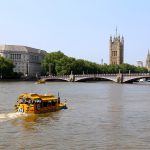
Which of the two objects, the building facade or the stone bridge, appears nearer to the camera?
the stone bridge

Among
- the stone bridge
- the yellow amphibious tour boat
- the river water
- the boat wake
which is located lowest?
the river water

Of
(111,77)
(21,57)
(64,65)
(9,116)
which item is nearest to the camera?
(9,116)

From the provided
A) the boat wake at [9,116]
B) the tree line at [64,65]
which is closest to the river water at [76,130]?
the boat wake at [9,116]

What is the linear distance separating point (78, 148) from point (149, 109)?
1941 cm

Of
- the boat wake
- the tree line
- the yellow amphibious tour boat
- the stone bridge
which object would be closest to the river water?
the boat wake

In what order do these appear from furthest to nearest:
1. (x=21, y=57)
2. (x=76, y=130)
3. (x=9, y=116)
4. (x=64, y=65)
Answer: (x=21, y=57)
(x=64, y=65)
(x=9, y=116)
(x=76, y=130)

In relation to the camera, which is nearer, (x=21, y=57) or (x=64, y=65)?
(x=64, y=65)

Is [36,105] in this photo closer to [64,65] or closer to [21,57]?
[64,65]

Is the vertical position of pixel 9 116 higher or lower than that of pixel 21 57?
lower

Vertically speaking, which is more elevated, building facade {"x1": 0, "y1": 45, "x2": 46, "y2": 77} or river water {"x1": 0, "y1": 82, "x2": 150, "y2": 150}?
building facade {"x1": 0, "y1": 45, "x2": 46, "y2": 77}

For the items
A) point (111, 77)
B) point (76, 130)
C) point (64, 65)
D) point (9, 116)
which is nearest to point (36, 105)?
point (9, 116)

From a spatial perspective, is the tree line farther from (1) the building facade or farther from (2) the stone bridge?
(2) the stone bridge

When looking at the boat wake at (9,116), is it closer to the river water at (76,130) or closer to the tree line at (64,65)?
the river water at (76,130)

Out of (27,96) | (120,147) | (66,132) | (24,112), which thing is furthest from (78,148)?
(27,96)
